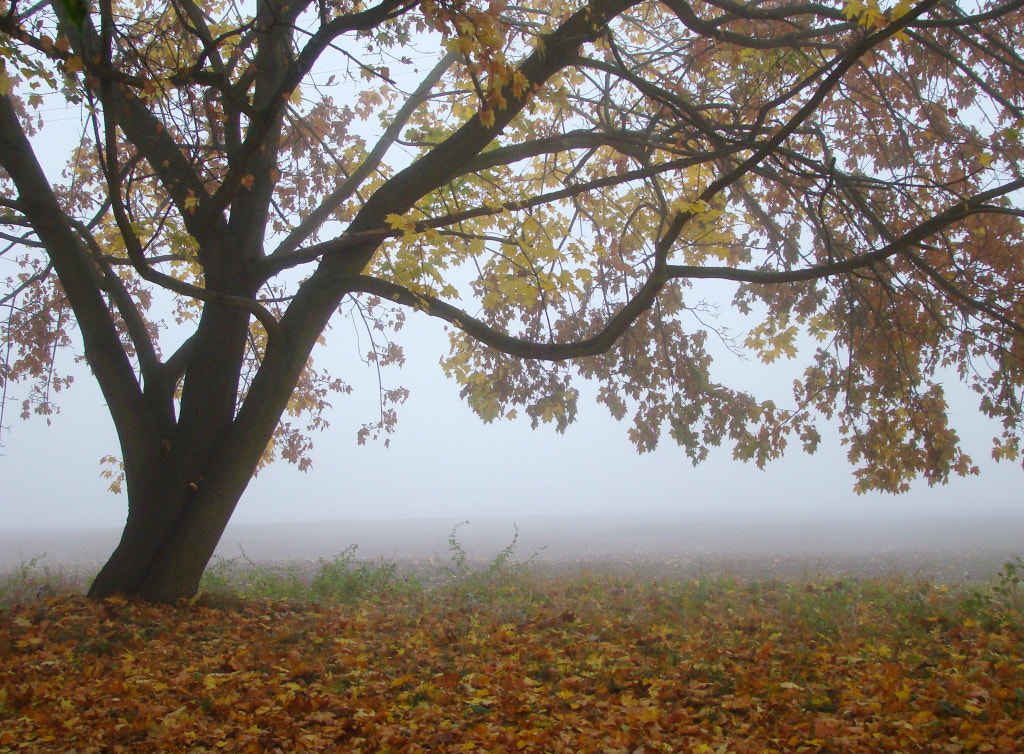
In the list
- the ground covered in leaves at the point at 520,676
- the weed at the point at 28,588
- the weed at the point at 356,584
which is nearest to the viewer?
the ground covered in leaves at the point at 520,676

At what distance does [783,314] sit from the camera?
808cm

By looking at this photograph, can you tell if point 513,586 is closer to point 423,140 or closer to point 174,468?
point 174,468

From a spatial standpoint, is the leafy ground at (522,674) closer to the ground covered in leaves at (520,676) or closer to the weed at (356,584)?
the ground covered in leaves at (520,676)

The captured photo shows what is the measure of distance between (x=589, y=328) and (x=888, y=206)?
3666mm

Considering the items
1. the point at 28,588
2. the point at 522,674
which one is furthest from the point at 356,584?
the point at 522,674

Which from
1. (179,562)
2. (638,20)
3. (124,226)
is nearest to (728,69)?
(638,20)

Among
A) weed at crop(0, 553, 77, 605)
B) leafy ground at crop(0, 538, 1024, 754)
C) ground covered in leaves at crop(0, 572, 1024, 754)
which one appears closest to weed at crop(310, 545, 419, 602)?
leafy ground at crop(0, 538, 1024, 754)

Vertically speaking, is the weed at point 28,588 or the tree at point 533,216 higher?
the tree at point 533,216

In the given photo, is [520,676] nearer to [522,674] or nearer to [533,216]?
[522,674]

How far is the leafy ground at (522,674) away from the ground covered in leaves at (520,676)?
0.01 meters

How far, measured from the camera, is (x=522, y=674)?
13.4 ft

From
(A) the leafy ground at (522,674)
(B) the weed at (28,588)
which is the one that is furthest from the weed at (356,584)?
(B) the weed at (28,588)

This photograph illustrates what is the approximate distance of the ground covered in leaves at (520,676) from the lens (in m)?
3.11

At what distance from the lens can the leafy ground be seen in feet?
10.2
